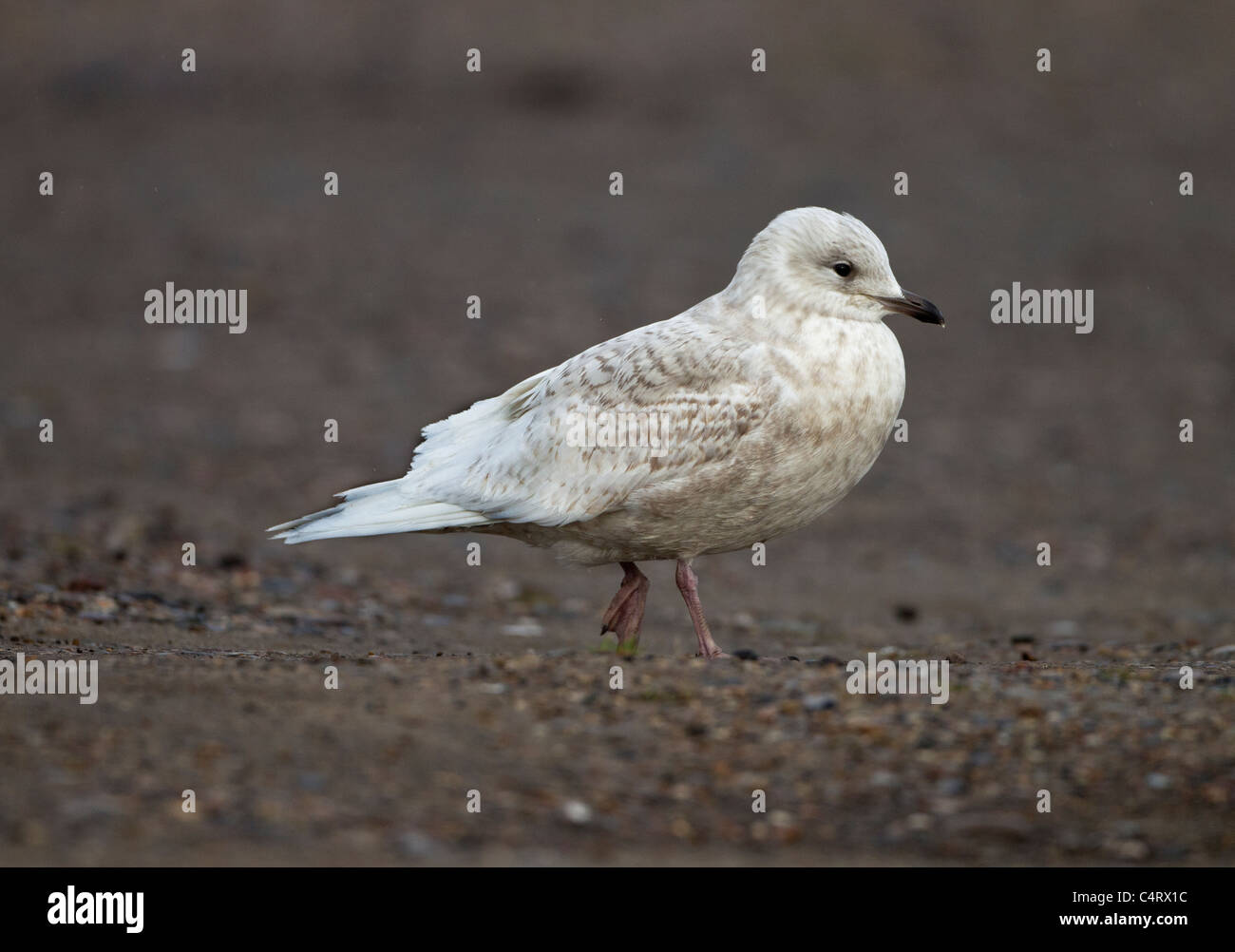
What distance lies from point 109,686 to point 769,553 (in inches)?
339

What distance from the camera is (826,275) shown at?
8953 mm

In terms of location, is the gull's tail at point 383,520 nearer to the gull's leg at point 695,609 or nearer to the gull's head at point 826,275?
the gull's leg at point 695,609

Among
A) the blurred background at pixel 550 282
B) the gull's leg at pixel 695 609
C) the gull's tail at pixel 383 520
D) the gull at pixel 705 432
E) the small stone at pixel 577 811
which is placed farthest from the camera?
the blurred background at pixel 550 282

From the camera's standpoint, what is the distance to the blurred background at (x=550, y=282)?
42.0 feet

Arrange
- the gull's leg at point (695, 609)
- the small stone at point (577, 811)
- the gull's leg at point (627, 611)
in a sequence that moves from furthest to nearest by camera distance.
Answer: the gull's leg at point (627, 611) → the gull's leg at point (695, 609) → the small stone at point (577, 811)

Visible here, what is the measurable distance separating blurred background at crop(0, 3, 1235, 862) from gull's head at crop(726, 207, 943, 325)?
3112 millimetres

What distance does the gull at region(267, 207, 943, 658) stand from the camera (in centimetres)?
866

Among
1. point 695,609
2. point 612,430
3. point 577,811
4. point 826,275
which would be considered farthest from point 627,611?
point 577,811

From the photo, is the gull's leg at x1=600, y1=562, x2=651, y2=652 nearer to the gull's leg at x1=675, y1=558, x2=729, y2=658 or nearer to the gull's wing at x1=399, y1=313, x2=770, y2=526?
the gull's leg at x1=675, y1=558, x2=729, y2=658

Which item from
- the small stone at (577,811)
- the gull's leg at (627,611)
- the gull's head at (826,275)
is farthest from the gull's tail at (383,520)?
the small stone at (577,811)

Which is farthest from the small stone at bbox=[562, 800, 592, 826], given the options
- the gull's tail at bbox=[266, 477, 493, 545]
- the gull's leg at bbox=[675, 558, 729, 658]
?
the gull's tail at bbox=[266, 477, 493, 545]

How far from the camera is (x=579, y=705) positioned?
25.5 ft

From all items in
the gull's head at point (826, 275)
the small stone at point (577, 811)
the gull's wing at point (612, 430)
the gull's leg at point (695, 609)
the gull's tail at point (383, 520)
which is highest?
the gull's head at point (826, 275)
